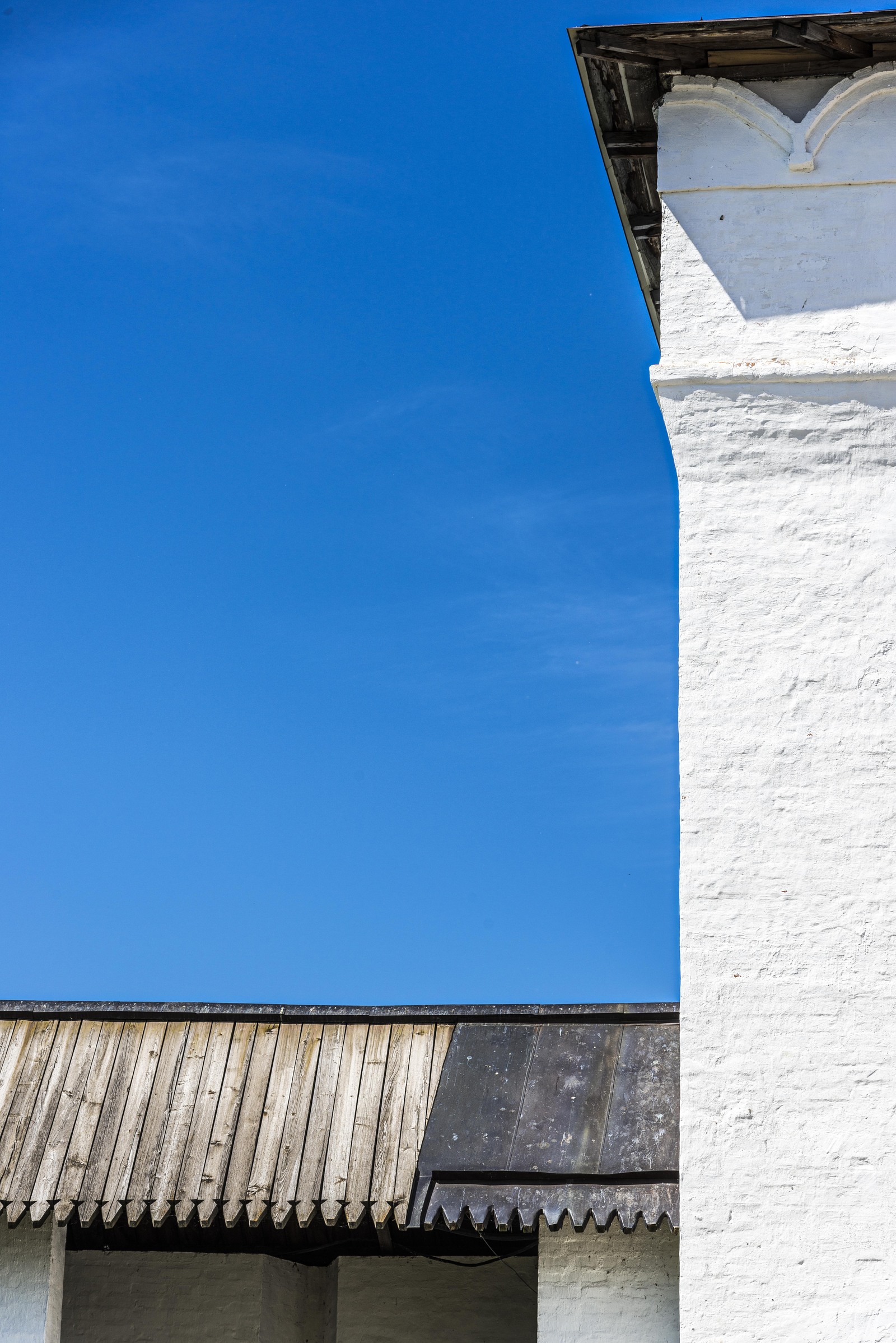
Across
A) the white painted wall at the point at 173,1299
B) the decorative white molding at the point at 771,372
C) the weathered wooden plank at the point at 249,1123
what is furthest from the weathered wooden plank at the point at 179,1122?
the decorative white molding at the point at 771,372

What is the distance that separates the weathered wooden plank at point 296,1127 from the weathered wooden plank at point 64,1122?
45.0 inches

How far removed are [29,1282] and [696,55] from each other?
7.18m

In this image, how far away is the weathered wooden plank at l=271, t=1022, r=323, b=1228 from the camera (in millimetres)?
7727

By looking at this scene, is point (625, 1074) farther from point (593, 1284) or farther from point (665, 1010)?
point (593, 1284)

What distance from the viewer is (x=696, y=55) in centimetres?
777

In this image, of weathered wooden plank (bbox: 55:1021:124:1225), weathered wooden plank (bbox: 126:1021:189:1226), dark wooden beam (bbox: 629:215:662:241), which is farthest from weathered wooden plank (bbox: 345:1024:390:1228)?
dark wooden beam (bbox: 629:215:662:241)

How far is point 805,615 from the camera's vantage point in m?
6.88

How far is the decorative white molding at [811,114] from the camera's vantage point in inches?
299

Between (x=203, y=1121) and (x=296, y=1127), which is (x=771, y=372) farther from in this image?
(x=203, y=1121)

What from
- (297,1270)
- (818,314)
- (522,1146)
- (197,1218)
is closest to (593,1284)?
(522,1146)

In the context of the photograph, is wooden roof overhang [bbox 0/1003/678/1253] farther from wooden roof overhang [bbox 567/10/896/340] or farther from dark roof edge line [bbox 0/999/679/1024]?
wooden roof overhang [bbox 567/10/896/340]

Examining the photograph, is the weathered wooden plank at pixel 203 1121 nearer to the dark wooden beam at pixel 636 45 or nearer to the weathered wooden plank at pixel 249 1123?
the weathered wooden plank at pixel 249 1123

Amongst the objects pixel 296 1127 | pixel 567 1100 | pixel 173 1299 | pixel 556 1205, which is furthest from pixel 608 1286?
pixel 173 1299

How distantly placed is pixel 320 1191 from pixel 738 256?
5.14 metres
